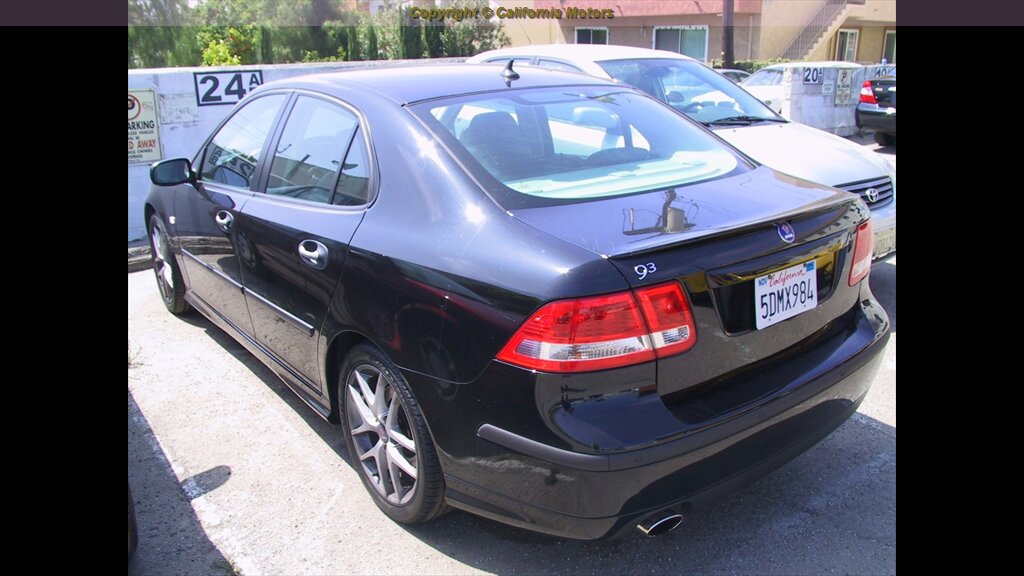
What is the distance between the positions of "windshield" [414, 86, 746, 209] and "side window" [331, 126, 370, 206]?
290mm

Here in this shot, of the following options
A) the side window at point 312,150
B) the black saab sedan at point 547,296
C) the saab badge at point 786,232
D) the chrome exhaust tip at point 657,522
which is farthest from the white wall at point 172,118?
the chrome exhaust tip at point 657,522

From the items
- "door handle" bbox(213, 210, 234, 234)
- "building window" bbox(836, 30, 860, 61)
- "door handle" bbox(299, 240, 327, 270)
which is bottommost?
"door handle" bbox(299, 240, 327, 270)

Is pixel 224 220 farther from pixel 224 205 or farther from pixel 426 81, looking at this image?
pixel 426 81

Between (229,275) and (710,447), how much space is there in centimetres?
268

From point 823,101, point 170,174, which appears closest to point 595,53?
point 170,174

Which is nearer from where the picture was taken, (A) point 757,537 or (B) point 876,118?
(A) point 757,537

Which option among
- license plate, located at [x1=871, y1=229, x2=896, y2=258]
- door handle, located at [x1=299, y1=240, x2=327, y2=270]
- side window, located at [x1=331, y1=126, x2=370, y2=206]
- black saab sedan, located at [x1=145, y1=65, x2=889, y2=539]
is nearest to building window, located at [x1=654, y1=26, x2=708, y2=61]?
license plate, located at [x1=871, y1=229, x2=896, y2=258]

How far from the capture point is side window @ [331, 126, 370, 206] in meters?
2.97

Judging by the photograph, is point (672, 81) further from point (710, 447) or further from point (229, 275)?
point (710, 447)

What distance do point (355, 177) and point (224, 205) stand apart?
1.16m

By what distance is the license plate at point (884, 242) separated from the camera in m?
5.08

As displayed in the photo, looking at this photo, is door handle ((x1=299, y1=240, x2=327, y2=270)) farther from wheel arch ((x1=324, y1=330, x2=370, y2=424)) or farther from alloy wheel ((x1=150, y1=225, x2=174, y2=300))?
alloy wheel ((x1=150, y1=225, x2=174, y2=300))

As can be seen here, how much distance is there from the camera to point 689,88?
6.46 m

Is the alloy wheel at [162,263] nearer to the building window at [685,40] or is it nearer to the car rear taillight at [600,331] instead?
the car rear taillight at [600,331]
